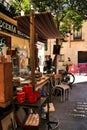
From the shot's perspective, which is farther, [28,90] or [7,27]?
[7,27]

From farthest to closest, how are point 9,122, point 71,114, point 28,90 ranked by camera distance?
1. point 71,114
2. point 9,122
3. point 28,90

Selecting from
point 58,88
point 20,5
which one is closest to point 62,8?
point 20,5

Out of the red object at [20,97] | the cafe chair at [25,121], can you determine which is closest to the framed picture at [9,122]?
the cafe chair at [25,121]

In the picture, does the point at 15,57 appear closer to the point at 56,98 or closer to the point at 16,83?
the point at 16,83

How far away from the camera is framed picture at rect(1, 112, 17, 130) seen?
9.65 ft

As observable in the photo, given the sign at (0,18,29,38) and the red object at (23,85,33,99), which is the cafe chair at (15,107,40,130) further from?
the sign at (0,18,29,38)

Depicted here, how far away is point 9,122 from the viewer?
3.10 m

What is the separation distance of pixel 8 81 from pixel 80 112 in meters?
3.43

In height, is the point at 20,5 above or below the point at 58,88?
above

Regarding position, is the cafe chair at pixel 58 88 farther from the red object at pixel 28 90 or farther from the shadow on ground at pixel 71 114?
the red object at pixel 28 90

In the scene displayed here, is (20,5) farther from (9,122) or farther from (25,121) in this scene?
(9,122)

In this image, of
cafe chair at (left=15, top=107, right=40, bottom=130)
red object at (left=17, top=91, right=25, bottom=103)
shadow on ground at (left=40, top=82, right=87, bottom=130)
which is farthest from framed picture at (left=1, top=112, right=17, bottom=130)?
shadow on ground at (left=40, top=82, right=87, bottom=130)

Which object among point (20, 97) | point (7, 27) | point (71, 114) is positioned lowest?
point (71, 114)

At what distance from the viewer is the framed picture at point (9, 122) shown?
9.65ft
